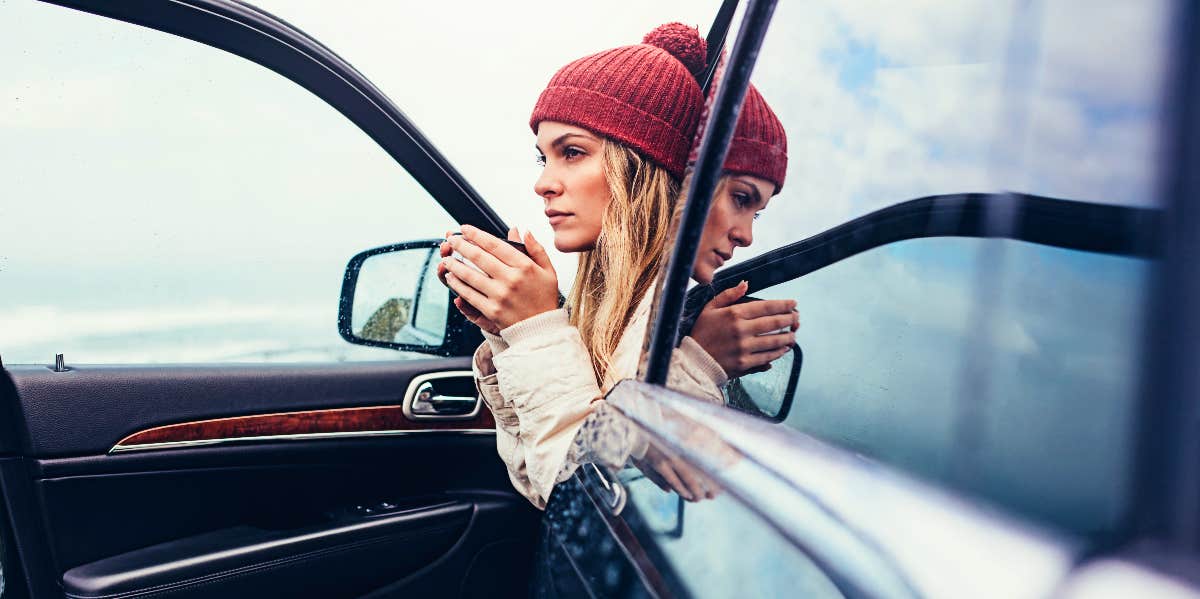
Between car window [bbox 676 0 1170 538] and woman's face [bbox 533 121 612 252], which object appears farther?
woman's face [bbox 533 121 612 252]

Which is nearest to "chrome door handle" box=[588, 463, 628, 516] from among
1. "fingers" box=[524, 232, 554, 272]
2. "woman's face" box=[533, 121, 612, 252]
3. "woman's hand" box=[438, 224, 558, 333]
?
"woman's hand" box=[438, 224, 558, 333]

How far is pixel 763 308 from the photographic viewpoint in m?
0.90

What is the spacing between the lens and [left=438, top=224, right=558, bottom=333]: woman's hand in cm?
161

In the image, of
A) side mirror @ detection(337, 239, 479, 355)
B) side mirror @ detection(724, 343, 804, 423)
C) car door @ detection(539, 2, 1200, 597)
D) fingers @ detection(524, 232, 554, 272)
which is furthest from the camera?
side mirror @ detection(337, 239, 479, 355)

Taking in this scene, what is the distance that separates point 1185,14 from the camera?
0.42m

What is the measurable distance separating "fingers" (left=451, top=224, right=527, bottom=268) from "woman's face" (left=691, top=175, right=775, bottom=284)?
597 millimetres

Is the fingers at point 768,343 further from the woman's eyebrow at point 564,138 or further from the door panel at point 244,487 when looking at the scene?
the door panel at point 244,487

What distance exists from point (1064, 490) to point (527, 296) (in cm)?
123

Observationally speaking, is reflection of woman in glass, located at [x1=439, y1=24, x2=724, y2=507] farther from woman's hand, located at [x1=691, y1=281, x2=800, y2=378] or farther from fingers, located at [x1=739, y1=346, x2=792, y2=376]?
fingers, located at [x1=739, y1=346, x2=792, y2=376]

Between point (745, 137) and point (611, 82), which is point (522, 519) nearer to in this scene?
point (611, 82)

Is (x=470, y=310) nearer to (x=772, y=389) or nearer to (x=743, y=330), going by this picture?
(x=743, y=330)

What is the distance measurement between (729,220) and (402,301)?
1430mm

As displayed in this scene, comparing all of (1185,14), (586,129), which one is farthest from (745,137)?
(586,129)

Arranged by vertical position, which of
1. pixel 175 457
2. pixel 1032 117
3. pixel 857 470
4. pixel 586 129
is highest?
pixel 586 129
